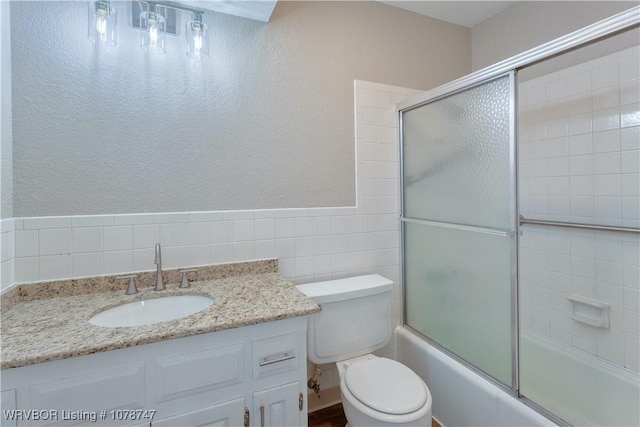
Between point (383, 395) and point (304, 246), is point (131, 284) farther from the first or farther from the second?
point (383, 395)

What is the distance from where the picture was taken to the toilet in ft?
3.88

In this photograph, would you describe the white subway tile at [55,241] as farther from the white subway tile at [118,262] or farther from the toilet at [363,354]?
the toilet at [363,354]

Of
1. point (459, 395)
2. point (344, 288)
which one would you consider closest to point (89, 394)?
point (344, 288)

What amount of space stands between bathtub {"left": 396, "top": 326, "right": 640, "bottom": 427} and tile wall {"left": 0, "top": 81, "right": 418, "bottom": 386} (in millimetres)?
399

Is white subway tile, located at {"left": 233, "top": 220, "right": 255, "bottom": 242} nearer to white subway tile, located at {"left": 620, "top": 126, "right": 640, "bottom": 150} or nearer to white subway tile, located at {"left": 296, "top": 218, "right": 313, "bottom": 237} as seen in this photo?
white subway tile, located at {"left": 296, "top": 218, "right": 313, "bottom": 237}

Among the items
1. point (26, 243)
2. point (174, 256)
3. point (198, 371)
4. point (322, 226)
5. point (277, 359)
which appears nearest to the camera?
point (198, 371)

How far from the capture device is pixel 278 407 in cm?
109

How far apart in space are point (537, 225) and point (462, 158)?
0.84 metres

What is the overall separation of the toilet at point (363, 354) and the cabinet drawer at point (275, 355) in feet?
1.21

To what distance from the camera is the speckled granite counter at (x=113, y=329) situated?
33.4 inches

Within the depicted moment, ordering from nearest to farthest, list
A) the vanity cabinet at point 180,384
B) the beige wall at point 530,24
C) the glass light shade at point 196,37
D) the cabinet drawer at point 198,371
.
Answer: the vanity cabinet at point 180,384, the cabinet drawer at point 198,371, the glass light shade at point 196,37, the beige wall at point 530,24

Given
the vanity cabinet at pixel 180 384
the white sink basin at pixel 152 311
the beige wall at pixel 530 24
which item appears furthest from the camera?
the beige wall at pixel 530 24

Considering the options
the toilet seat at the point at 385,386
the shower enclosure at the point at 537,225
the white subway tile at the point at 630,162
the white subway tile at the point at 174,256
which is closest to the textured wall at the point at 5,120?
the white subway tile at the point at 174,256

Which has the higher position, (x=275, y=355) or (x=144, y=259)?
(x=144, y=259)
